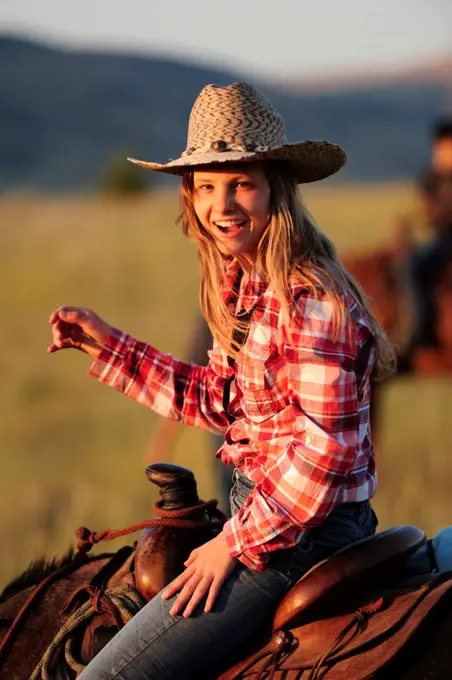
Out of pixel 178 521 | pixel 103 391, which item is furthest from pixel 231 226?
pixel 103 391

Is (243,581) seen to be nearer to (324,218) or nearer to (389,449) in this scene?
(389,449)

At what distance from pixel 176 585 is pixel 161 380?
777mm

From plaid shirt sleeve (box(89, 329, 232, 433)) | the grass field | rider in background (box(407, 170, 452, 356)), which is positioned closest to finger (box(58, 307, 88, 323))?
plaid shirt sleeve (box(89, 329, 232, 433))

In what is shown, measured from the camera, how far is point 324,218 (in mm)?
31422

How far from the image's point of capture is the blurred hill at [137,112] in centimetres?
6800

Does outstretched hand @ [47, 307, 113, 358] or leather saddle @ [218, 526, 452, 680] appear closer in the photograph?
leather saddle @ [218, 526, 452, 680]

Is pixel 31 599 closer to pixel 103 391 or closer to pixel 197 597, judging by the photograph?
pixel 197 597

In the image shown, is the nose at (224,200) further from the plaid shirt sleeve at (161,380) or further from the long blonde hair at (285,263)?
the plaid shirt sleeve at (161,380)

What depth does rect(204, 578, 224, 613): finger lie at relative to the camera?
240 cm

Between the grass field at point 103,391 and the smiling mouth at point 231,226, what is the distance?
2.06 m

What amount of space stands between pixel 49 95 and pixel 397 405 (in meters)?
71.8

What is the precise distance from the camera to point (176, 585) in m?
2.47

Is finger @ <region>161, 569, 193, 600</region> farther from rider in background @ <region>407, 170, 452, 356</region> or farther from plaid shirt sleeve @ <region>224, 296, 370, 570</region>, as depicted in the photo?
rider in background @ <region>407, 170, 452, 356</region>

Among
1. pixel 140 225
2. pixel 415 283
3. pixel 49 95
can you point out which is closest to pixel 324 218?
pixel 140 225
